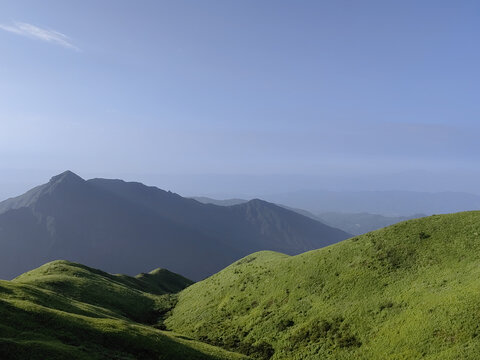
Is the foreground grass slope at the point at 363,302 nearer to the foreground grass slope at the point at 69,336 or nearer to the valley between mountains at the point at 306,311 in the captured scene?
the valley between mountains at the point at 306,311

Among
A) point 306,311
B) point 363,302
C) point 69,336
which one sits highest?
point 363,302

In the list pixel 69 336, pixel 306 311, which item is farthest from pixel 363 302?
pixel 69 336

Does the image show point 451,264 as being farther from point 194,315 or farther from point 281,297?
point 194,315

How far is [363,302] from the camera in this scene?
40625 mm

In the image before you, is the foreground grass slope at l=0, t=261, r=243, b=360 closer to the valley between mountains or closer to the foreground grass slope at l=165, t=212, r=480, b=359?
the valley between mountains

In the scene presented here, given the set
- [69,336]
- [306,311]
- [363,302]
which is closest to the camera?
[69,336]

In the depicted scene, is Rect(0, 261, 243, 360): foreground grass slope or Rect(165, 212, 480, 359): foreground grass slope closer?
Rect(0, 261, 243, 360): foreground grass slope

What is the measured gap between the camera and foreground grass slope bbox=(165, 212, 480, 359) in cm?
3150

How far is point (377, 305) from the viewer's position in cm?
3881

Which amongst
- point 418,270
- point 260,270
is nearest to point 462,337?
point 418,270

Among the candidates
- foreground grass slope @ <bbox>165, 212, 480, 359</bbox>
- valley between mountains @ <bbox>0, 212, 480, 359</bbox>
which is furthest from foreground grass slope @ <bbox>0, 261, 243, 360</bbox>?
foreground grass slope @ <bbox>165, 212, 480, 359</bbox>

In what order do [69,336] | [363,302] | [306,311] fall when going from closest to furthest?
[69,336] < [363,302] < [306,311]

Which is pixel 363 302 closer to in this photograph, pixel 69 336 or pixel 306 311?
pixel 306 311

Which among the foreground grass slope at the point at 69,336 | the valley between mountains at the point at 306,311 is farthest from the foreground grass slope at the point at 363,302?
the foreground grass slope at the point at 69,336
